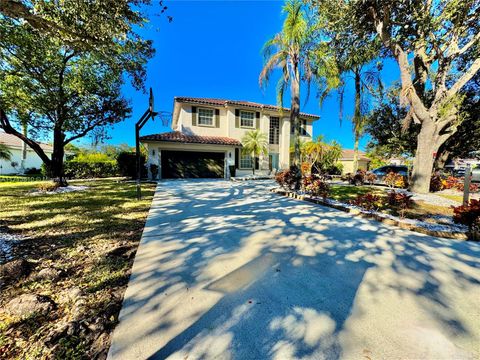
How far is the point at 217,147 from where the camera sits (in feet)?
56.0

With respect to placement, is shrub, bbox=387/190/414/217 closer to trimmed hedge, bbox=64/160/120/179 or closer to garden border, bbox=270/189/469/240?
garden border, bbox=270/189/469/240

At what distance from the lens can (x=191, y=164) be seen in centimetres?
1711

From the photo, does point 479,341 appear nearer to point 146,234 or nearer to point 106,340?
point 106,340

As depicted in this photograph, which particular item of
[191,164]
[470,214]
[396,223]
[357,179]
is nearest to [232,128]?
[191,164]

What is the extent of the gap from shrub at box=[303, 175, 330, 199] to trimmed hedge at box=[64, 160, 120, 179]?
1612 cm

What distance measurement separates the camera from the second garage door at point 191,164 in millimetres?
16500

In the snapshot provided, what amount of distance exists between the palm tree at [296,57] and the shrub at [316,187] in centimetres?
138

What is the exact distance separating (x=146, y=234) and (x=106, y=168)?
55.4ft

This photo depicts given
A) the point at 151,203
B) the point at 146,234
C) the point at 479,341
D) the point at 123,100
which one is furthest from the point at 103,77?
the point at 479,341

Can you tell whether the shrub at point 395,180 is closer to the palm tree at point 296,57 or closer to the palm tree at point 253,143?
the palm tree at point 296,57

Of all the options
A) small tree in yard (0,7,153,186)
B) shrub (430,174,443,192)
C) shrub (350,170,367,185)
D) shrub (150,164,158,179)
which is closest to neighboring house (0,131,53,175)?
shrub (150,164,158,179)

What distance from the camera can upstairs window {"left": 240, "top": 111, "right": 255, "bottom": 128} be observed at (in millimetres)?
19000

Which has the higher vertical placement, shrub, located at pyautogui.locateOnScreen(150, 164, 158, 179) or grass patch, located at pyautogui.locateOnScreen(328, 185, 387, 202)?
shrub, located at pyautogui.locateOnScreen(150, 164, 158, 179)

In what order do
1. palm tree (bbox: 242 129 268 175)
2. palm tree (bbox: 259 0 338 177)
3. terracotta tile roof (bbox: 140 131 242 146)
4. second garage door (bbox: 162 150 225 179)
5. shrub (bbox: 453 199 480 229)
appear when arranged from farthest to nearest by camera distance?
palm tree (bbox: 242 129 268 175), second garage door (bbox: 162 150 225 179), terracotta tile roof (bbox: 140 131 242 146), palm tree (bbox: 259 0 338 177), shrub (bbox: 453 199 480 229)
